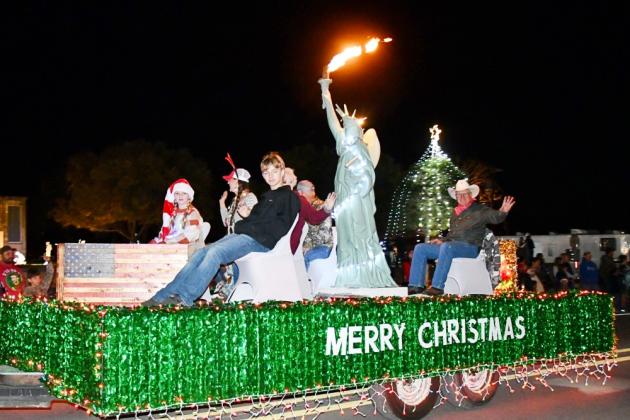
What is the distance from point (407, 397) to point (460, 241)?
3.49 metres

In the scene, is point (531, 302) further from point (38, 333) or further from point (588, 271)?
point (588, 271)

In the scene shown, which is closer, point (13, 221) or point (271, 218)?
point (271, 218)

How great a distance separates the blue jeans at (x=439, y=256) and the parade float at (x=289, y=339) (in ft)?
3.83

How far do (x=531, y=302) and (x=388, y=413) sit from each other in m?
1.82

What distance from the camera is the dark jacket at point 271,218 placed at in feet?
22.7

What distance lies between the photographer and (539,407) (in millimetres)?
7965

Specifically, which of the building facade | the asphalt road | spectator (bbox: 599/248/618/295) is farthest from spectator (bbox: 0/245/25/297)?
the building facade

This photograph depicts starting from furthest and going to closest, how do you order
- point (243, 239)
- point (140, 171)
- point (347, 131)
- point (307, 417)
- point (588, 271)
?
point (140, 171) → point (588, 271) → point (347, 131) → point (307, 417) → point (243, 239)

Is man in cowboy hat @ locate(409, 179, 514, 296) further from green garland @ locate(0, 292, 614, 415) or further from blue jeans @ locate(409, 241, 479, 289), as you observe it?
green garland @ locate(0, 292, 614, 415)

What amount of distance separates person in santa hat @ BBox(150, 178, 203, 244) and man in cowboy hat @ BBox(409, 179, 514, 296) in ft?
9.48

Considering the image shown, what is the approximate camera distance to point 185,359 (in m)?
5.29

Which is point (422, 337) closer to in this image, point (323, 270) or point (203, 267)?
point (203, 267)

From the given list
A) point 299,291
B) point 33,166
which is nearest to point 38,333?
point 299,291

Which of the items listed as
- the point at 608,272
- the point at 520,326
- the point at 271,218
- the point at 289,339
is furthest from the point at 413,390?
the point at 608,272
